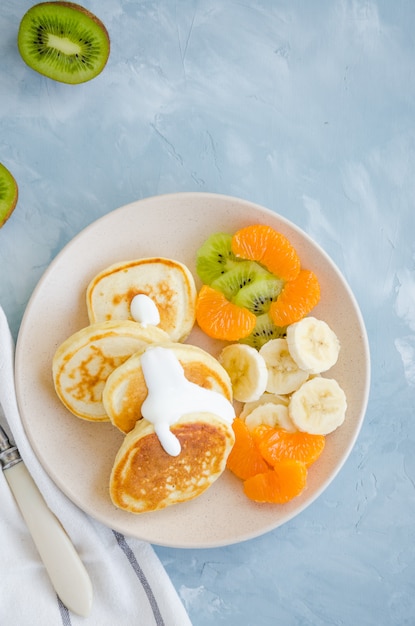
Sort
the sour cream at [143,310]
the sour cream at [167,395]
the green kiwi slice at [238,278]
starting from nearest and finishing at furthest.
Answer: the sour cream at [167,395] < the sour cream at [143,310] < the green kiwi slice at [238,278]

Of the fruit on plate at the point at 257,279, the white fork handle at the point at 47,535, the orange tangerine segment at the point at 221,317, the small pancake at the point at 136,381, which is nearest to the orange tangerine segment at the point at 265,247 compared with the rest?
the fruit on plate at the point at 257,279

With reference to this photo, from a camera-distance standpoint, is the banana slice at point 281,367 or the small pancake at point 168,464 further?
the banana slice at point 281,367

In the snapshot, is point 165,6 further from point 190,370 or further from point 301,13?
point 190,370

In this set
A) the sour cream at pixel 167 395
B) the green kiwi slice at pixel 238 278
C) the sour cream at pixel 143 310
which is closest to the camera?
the sour cream at pixel 167 395

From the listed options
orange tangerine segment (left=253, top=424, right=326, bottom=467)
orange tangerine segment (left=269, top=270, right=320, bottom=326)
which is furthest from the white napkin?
orange tangerine segment (left=269, top=270, right=320, bottom=326)

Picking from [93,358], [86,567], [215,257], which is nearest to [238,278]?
[215,257]

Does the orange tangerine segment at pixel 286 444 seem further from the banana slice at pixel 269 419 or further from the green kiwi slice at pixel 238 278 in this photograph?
the green kiwi slice at pixel 238 278

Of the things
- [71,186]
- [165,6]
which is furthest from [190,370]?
[165,6]
